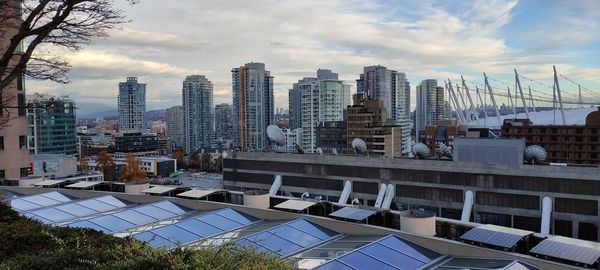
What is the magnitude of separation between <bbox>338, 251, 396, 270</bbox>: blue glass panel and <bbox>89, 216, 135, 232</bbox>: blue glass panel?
24.9 feet

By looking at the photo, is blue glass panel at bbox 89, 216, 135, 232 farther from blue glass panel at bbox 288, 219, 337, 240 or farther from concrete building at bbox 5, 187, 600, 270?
blue glass panel at bbox 288, 219, 337, 240

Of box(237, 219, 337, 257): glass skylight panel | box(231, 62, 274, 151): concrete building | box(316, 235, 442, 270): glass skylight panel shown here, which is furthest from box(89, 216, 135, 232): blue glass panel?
box(231, 62, 274, 151): concrete building

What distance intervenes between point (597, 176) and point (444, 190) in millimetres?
10783

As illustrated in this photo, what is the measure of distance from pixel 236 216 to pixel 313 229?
3182mm

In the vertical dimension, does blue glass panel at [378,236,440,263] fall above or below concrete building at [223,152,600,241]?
above

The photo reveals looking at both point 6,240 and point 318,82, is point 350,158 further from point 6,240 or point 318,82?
point 318,82

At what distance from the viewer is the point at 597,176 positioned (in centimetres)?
3275

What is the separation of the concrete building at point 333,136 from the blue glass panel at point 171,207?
239 feet

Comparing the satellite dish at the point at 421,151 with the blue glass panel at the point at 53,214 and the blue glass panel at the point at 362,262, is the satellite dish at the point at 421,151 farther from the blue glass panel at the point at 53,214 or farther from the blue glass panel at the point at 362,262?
the blue glass panel at the point at 362,262

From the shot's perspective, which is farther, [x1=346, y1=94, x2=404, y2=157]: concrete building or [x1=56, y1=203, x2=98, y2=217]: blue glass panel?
[x1=346, y1=94, x2=404, y2=157]: concrete building

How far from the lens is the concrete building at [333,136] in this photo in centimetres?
9306

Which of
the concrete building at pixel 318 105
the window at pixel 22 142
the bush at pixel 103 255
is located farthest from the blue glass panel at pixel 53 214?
the concrete building at pixel 318 105

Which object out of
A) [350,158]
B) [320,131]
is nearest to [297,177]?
[350,158]

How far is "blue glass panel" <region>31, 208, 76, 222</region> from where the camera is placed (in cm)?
1705
